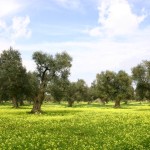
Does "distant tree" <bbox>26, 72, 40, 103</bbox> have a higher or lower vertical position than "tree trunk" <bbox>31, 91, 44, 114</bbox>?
higher

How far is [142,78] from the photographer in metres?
98.9

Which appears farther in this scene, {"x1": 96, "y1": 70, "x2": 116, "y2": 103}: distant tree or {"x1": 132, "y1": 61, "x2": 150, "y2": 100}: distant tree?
{"x1": 96, "y1": 70, "x2": 116, "y2": 103}: distant tree

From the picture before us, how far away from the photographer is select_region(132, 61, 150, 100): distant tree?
3871 inches

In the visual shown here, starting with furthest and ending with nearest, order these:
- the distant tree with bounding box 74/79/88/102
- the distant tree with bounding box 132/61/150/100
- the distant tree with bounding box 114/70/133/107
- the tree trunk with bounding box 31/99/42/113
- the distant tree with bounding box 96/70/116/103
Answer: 1. the distant tree with bounding box 74/79/88/102
2. the distant tree with bounding box 96/70/116/103
3. the distant tree with bounding box 114/70/133/107
4. the distant tree with bounding box 132/61/150/100
5. the tree trunk with bounding box 31/99/42/113

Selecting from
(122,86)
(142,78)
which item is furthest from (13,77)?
(122,86)

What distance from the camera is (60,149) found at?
24312 mm

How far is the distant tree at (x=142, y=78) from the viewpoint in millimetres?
98312

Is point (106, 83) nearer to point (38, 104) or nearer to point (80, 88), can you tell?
point (80, 88)

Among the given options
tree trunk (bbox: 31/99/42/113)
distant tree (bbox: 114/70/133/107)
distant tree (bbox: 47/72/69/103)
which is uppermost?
distant tree (bbox: 114/70/133/107)

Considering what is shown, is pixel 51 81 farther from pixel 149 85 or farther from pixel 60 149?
pixel 60 149

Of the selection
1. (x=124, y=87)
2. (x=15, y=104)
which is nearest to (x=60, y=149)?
(x=15, y=104)

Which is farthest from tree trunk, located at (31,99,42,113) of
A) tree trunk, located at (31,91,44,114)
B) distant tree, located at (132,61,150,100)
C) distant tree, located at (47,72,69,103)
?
distant tree, located at (132,61,150,100)

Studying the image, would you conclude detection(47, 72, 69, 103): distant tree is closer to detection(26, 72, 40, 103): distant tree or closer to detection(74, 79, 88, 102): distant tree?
detection(26, 72, 40, 103): distant tree

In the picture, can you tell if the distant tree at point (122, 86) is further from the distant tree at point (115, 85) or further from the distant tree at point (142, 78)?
the distant tree at point (142, 78)
